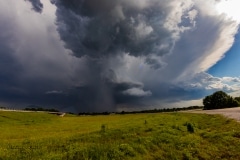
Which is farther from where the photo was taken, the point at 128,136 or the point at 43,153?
the point at 128,136

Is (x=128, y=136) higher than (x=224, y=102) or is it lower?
lower

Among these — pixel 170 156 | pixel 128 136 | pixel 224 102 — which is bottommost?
pixel 170 156

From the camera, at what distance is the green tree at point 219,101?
137m

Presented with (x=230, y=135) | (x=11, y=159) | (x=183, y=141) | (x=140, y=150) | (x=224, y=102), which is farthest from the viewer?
(x=224, y=102)

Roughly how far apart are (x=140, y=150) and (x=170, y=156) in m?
2.16

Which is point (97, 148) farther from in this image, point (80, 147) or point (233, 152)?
point (233, 152)

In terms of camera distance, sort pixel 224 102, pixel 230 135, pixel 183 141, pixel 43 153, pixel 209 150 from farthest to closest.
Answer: pixel 224 102
pixel 230 135
pixel 183 141
pixel 209 150
pixel 43 153

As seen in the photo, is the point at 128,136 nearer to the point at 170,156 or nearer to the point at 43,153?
the point at 170,156

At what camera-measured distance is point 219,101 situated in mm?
142625

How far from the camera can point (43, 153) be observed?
61.3 ft

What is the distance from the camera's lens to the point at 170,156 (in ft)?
65.2

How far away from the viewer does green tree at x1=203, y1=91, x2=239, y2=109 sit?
137m

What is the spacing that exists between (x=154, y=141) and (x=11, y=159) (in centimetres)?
1085

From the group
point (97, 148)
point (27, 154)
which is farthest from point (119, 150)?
point (27, 154)
